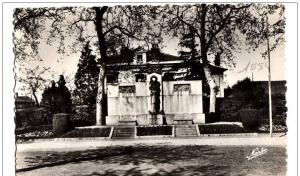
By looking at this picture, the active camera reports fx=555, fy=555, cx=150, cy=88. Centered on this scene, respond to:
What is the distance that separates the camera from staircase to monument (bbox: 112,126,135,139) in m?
7.55

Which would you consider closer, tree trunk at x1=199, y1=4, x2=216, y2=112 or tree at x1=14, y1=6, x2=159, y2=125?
tree at x1=14, y1=6, x2=159, y2=125

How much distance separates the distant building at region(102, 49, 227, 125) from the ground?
0.42 metres

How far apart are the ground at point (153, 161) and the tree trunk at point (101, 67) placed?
17.2 inches

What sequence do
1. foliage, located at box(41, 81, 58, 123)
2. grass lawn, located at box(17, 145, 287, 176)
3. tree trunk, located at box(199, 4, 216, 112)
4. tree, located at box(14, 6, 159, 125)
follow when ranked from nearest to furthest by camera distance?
1. grass lawn, located at box(17, 145, 287, 176)
2. tree, located at box(14, 6, 159, 125)
3. foliage, located at box(41, 81, 58, 123)
4. tree trunk, located at box(199, 4, 216, 112)

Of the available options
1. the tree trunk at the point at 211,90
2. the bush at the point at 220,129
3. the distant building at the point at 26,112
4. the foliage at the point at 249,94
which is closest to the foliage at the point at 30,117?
the distant building at the point at 26,112

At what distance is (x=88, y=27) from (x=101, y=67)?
58 centimetres

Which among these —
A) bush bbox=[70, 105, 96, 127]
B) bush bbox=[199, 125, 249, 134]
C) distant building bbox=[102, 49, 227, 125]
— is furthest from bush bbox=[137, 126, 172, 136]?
bush bbox=[70, 105, 96, 127]

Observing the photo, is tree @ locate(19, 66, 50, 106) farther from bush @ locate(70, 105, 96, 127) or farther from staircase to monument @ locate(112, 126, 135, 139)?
staircase to monument @ locate(112, 126, 135, 139)

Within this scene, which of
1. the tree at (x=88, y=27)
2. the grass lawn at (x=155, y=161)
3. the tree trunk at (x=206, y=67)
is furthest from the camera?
the tree trunk at (x=206, y=67)

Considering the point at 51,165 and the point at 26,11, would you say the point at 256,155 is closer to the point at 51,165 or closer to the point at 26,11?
the point at 51,165

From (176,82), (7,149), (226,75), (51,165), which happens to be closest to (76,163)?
(51,165)

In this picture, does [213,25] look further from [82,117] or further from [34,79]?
[34,79]

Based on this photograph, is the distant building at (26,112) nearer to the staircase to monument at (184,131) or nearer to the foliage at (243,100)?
the staircase to monument at (184,131)

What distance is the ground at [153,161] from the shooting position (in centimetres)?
729
